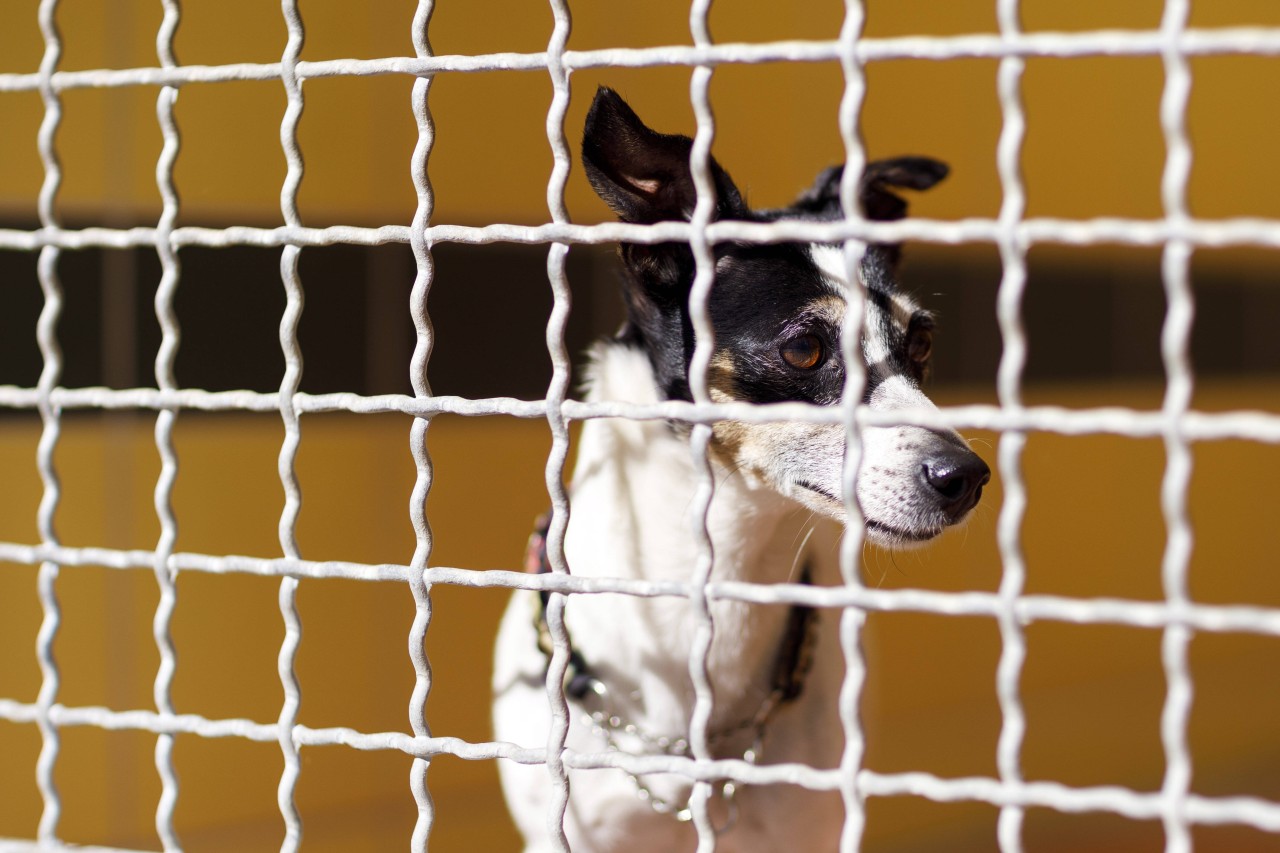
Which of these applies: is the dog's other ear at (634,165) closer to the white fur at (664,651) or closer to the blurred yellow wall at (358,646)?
the white fur at (664,651)

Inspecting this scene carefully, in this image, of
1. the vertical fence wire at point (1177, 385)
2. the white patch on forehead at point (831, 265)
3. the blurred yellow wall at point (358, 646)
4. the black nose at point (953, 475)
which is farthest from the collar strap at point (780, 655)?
the vertical fence wire at point (1177, 385)

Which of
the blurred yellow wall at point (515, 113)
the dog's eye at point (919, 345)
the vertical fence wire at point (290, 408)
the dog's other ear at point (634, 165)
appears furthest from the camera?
the blurred yellow wall at point (515, 113)

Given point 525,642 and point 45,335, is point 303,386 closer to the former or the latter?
point 525,642

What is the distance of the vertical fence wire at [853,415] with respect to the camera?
3.85 ft

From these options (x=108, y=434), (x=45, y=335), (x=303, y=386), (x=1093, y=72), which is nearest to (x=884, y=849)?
(x=303, y=386)

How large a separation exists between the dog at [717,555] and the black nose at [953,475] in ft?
0.53

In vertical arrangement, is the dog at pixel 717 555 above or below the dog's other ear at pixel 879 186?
below

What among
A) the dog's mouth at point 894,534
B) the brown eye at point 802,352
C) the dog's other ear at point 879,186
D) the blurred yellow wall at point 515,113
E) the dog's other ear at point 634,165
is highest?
the blurred yellow wall at point 515,113

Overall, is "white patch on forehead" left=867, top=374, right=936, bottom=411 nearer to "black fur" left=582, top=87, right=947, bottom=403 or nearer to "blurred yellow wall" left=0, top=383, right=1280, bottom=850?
"black fur" left=582, top=87, right=947, bottom=403

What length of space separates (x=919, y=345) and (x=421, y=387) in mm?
922

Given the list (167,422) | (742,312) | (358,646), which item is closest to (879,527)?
(742,312)

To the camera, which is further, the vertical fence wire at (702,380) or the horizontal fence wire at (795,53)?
the vertical fence wire at (702,380)

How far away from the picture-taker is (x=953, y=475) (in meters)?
1.67

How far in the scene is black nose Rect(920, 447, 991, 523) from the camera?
65.7 inches
